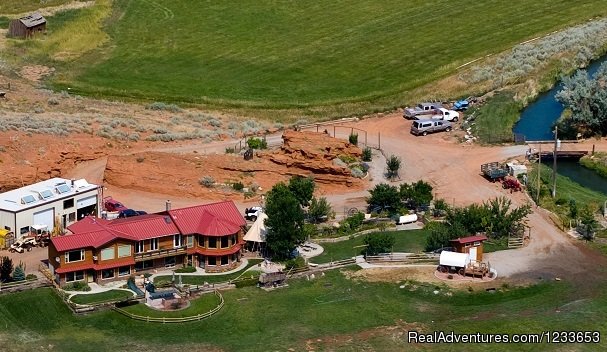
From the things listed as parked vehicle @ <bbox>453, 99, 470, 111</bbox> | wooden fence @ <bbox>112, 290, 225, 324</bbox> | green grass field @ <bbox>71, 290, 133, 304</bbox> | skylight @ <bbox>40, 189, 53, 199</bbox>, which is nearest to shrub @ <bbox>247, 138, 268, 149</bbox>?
skylight @ <bbox>40, 189, 53, 199</bbox>

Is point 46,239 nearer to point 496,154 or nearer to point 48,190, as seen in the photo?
point 48,190

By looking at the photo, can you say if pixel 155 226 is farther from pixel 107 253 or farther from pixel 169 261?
pixel 107 253

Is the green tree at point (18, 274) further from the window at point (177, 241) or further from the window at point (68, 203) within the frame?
the window at point (68, 203)

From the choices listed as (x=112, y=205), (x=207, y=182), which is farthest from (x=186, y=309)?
(x=207, y=182)

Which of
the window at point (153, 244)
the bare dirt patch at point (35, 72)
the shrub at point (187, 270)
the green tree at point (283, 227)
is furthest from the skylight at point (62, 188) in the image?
the bare dirt patch at point (35, 72)

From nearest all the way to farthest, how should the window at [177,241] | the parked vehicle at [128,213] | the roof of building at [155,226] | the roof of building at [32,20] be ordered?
the roof of building at [155,226]
the window at [177,241]
the parked vehicle at [128,213]
the roof of building at [32,20]
